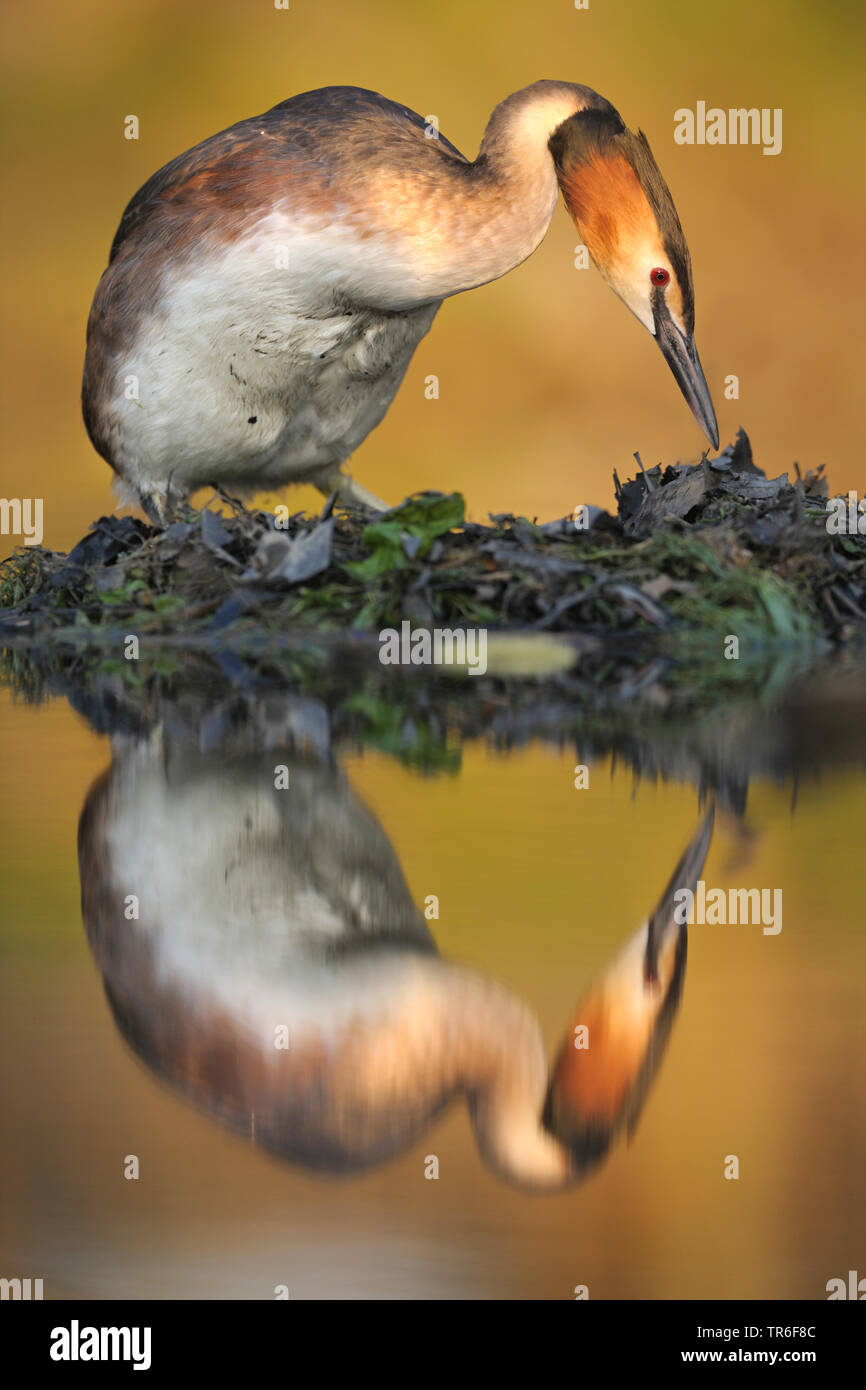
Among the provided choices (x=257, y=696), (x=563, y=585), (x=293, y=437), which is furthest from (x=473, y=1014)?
(x=293, y=437)

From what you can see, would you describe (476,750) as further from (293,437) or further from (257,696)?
(293,437)

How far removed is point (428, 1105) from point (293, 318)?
11.0 feet

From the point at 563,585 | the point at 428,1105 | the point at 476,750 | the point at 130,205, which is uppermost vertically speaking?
the point at 130,205

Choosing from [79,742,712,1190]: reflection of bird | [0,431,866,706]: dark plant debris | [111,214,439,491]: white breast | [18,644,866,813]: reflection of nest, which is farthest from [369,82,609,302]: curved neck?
[79,742,712,1190]: reflection of bird

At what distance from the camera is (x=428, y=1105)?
190 cm

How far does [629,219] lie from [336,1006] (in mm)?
3432

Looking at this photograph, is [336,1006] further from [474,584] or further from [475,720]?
[474,584]

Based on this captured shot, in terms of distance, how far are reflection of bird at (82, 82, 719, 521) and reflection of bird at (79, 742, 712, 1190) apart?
100 inches

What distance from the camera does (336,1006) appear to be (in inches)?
83.7

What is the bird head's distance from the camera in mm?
4984

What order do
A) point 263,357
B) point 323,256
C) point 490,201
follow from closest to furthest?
point 323,256, point 490,201, point 263,357

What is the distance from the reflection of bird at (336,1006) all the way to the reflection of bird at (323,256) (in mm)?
2544

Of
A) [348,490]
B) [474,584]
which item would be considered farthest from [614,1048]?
[348,490]

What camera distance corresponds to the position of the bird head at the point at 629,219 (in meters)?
4.98
